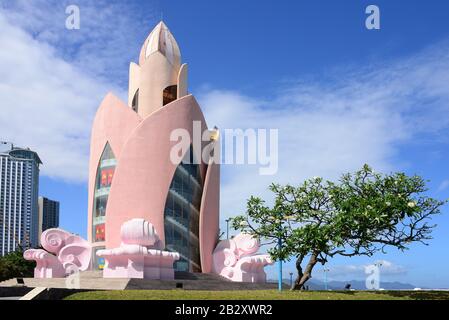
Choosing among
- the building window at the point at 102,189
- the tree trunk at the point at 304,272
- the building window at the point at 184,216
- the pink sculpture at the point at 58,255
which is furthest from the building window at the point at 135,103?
the tree trunk at the point at 304,272

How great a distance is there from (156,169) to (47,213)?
141 feet

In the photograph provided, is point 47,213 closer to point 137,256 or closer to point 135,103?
point 135,103

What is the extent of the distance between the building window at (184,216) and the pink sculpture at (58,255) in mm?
4856

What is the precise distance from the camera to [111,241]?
96.6 ft

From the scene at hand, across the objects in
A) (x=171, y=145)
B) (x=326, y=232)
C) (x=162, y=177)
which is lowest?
(x=326, y=232)

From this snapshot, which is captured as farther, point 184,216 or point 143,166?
point 184,216

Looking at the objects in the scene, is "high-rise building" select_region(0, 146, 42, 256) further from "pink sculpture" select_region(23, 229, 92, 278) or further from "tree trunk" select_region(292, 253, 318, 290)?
"tree trunk" select_region(292, 253, 318, 290)

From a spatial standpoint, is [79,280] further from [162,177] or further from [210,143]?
[210,143]

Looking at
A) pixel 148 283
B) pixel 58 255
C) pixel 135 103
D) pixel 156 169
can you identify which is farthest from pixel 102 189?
pixel 148 283

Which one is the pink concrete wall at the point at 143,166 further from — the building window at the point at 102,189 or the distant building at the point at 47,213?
the distant building at the point at 47,213

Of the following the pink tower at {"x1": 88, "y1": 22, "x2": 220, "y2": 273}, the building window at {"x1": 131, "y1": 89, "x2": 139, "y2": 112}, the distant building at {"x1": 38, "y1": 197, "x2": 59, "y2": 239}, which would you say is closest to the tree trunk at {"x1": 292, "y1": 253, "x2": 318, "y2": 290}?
the pink tower at {"x1": 88, "y1": 22, "x2": 220, "y2": 273}

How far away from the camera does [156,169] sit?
1179 inches
